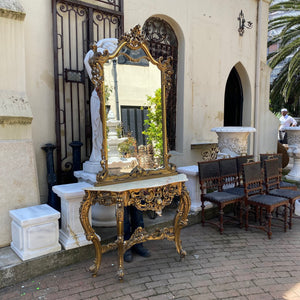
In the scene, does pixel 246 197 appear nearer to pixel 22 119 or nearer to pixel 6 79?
pixel 22 119

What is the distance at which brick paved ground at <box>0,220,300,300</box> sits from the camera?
2.79 m

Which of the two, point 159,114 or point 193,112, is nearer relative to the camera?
point 159,114

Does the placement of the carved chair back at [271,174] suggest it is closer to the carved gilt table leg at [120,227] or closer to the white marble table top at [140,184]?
the white marble table top at [140,184]

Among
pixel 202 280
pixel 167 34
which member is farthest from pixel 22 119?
pixel 167 34

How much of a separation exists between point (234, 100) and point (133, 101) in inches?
236

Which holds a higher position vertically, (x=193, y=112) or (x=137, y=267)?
(x=193, y=112)

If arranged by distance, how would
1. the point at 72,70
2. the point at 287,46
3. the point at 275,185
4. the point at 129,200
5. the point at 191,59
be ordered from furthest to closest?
the point at 287,46
the point at 191,59
the point at 275,185
the point at 72,70
the point at 129,200

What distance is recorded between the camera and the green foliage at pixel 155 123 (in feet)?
11.4

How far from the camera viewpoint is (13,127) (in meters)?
3.36

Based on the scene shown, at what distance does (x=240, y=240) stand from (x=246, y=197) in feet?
2.02

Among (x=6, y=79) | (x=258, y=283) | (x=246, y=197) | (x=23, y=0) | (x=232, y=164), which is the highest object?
(x=23, y=0)

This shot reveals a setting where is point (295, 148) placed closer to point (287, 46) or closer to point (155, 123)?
point (287, 46)

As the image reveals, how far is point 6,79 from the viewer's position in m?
3.39

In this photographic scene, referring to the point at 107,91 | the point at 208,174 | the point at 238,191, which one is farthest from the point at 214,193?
the point at 107,91
